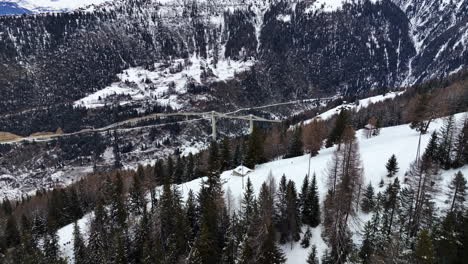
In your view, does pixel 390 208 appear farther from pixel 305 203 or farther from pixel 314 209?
pixel 305 203

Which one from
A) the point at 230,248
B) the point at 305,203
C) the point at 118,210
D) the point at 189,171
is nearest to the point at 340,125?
the point at 305,203

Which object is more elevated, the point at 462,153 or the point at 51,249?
the point at 462,153

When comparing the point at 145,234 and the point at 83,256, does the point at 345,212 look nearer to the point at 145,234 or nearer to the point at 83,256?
the point at 145,234

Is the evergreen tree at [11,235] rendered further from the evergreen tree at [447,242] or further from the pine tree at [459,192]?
the pine tree at [459,192]

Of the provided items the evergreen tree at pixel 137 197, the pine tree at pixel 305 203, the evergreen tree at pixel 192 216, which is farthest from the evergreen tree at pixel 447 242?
Answer: the evergreen tree at pixel 137 197

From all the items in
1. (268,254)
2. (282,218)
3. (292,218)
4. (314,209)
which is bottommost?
(282,218)

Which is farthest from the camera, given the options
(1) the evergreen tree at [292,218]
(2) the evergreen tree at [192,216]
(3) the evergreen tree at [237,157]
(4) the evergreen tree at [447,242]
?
(3) the evergreen tree at [237,157]

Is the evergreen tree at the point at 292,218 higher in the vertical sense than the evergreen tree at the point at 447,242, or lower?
lower

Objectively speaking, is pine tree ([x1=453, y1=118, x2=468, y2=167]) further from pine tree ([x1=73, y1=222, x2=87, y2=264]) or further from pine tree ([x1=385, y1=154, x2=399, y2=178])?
pine tree ([x1=73, y1=222, x2=87, y2=264])
